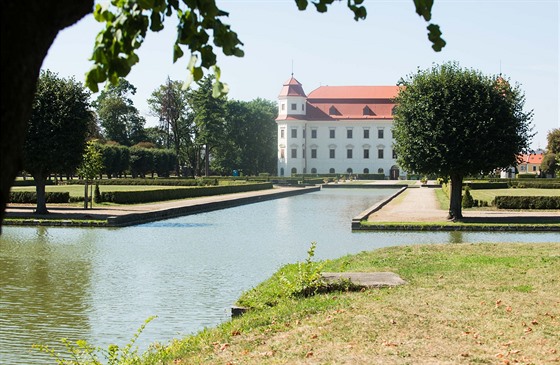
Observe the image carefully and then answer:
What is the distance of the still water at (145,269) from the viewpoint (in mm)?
9758

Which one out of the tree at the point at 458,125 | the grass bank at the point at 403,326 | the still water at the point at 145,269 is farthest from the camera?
the tree at the point at 458,125

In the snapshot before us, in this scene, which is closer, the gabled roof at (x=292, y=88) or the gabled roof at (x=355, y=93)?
the gabled roof at (x=292, y=88)

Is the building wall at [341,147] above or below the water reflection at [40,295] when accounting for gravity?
above

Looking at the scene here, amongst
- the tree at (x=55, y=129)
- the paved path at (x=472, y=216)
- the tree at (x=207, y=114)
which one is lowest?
the paved path at (x=472, y=216)

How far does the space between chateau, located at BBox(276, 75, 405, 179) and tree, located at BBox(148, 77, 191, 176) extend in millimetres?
15458

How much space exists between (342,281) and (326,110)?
88177mm

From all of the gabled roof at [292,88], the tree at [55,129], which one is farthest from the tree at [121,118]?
the tree at [55,129]

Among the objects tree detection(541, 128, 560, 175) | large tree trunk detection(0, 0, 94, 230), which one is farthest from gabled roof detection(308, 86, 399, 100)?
large tree trunk detection(0, 0, 94, 230)

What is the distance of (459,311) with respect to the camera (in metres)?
7.86

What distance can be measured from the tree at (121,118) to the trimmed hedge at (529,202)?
55365 millimetres

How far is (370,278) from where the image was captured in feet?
32.9

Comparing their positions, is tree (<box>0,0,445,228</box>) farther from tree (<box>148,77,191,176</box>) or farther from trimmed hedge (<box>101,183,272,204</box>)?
tree (<box>148,77,191,176</box>)

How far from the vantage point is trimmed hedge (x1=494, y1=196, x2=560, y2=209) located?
29.0 metres

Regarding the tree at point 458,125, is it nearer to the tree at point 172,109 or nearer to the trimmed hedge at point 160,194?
the trimmed hedge at point 160,194
